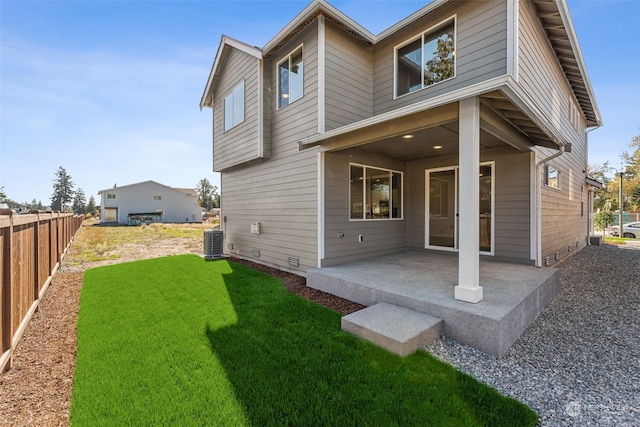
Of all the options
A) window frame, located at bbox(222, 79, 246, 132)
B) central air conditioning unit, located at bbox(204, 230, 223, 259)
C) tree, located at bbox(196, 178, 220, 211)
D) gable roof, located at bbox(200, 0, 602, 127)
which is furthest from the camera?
tree, located at bbox(196, 178, 220, 211)

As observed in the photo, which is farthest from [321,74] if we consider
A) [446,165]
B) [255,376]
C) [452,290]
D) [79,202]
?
[79,202]

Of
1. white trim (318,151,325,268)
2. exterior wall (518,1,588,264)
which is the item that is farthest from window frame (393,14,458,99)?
white trim (318,151,325,268)

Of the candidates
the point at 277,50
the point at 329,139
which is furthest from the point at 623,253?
the point at 277,50

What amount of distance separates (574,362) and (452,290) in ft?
4.62

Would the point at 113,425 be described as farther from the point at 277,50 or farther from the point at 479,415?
the point at 277,50

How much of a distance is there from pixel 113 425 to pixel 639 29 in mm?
17209

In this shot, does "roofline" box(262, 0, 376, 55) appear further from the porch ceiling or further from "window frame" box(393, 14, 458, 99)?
the porch ceiling

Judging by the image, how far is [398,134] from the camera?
457cm

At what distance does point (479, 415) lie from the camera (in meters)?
2.15

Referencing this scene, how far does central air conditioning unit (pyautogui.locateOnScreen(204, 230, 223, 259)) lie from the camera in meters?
8.80

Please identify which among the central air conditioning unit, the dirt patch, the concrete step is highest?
the central air conditioning unit

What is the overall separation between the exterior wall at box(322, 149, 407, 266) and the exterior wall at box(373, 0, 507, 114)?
1.75 m

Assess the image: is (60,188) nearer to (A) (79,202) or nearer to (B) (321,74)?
(A) (79,202)

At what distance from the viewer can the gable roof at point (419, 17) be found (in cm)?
578
